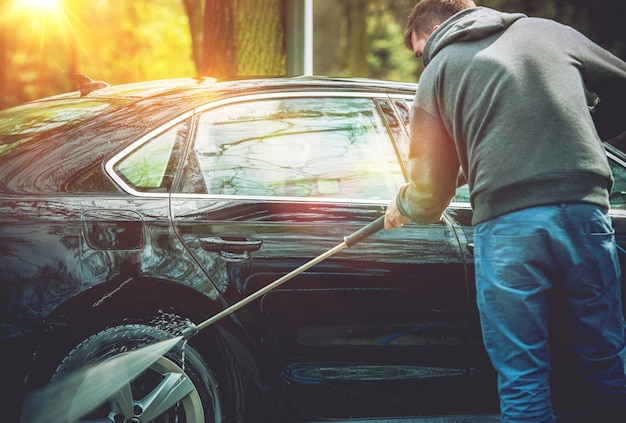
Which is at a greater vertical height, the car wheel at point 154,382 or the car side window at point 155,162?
the car side window at point 155,162

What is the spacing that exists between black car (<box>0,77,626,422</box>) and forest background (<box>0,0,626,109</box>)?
3.12 meters

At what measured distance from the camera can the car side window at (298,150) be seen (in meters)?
3.25

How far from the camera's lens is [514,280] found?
2584 mm

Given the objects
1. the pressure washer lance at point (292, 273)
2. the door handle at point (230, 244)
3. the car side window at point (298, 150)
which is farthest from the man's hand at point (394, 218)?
the door handle at point (230, 244)

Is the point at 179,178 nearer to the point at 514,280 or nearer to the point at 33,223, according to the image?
the point at 33,223

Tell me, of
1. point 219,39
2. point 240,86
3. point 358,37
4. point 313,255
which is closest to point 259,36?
point 219,39

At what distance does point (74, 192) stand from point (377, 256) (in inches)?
49.3

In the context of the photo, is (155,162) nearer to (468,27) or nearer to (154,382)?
(154,382)

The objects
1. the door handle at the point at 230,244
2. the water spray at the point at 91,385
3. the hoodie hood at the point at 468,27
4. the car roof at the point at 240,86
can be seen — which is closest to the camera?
the hoodie hood at the point at 468,27

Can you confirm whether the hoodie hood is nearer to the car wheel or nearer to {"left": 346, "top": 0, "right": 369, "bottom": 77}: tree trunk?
the car wheel

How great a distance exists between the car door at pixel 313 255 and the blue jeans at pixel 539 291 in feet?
1.71

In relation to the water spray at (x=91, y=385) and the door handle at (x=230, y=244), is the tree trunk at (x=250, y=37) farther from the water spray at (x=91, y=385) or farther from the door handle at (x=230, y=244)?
the water spray at (x=91, y=385)

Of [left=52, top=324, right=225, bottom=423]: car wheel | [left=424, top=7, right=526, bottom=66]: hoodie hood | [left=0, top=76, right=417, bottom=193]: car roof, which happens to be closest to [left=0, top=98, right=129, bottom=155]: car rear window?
[left=0, top=76, right=417, bottom=193]: car roof

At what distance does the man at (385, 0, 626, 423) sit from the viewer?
2557 millimetres
